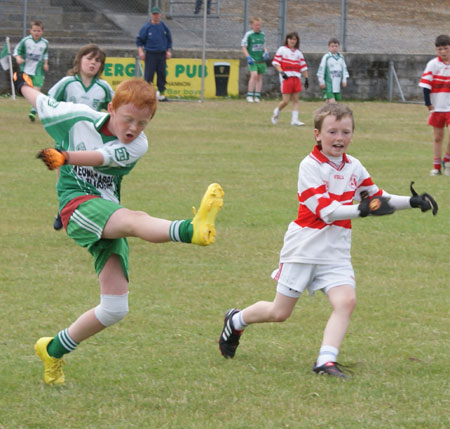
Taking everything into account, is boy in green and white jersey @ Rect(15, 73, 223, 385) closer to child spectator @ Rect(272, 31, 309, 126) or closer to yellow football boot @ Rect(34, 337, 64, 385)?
yellow football boot @ Rect(34, 337, 64, 385)

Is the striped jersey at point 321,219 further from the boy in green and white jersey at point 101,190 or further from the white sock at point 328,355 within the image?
the boy in green and white jersey at point 101,190

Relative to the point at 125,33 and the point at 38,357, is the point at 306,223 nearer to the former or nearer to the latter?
the point at 38,357

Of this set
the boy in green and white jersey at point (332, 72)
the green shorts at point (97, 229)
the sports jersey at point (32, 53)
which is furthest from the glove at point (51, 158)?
the boy in green and white jersey at point (332, 72)

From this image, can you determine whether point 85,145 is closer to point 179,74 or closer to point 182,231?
point 182,231

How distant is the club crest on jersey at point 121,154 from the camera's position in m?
4.92

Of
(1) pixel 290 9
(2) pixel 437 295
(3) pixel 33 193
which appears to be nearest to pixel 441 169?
(3) pixel 33 193

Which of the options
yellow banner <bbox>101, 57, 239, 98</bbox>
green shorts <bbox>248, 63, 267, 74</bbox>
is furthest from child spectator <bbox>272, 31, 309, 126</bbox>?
yellow banner <bbox>101, 57, 239, 98</bbox>

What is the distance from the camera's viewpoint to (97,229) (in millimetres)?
4840

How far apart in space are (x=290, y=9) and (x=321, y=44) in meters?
2.88

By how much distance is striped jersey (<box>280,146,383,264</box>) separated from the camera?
532 cm

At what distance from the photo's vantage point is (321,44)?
28.2 m

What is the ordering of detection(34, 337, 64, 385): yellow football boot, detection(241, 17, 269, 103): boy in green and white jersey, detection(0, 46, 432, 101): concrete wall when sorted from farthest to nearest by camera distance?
detection(0, 46, 432, 101): concrete wall → detection(241, 17, 269, 103): boy in green and white jersey → detection(34, 337, 64, 385): yellow football boot

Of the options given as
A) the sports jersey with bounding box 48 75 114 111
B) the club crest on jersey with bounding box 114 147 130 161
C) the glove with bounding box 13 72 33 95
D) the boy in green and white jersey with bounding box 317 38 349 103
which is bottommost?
the club crest on jersey with bounding box 114 147 130 161

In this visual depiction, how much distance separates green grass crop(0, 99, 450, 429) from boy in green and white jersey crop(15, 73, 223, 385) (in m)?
0.36
